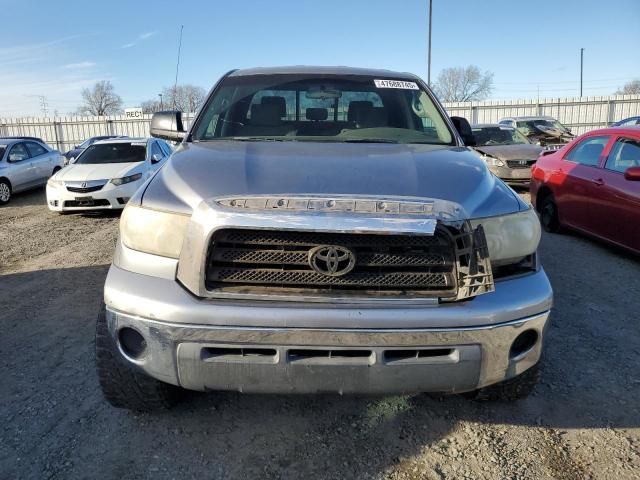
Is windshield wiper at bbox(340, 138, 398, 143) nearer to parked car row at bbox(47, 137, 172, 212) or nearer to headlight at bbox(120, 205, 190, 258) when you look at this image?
headlight at bbox(120, 205, 190, 258)

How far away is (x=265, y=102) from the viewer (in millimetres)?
3553

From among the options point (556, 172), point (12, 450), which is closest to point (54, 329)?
point (12, 450)

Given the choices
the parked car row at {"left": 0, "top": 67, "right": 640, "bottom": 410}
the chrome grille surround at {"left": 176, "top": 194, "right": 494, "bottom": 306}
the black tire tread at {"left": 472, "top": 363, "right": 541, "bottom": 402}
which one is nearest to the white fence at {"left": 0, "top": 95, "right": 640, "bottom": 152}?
the black tire tread at {"left": 472, "top": 363, "right": 541, "bottom": 402}

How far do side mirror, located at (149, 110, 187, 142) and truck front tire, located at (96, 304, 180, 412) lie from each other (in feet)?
5.64

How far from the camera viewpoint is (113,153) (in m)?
10.6

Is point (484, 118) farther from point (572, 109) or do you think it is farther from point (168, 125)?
point (168, 125)

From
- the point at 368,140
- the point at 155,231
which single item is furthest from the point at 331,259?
the point at 368,140

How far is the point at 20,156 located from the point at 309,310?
42.6ft

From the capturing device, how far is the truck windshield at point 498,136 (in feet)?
40.0

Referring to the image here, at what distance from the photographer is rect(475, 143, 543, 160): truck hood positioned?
10742 millimetres

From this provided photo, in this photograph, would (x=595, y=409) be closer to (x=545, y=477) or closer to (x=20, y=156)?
(x=545, y=477)

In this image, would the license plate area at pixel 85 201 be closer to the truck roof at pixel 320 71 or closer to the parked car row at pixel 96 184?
the parked car row at pixel 96 184

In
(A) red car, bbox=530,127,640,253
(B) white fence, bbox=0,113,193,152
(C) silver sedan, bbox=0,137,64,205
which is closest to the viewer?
(A) red car, bbox=530,127,640,253

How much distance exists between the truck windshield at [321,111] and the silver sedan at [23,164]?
10272 millimetres
